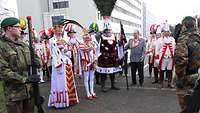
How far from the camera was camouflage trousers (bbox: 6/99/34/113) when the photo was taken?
472cm

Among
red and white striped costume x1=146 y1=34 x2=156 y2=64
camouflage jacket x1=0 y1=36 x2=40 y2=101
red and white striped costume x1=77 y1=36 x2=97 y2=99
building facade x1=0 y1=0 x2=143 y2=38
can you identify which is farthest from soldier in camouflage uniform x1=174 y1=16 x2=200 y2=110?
building facade x1=0 y1=0 x2=143 y2=38

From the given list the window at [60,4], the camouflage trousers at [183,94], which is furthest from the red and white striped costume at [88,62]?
the window at [60,4]

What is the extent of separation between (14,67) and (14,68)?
0.05ft

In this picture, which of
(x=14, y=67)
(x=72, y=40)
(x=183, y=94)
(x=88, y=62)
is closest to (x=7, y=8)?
(x=72, y=40)

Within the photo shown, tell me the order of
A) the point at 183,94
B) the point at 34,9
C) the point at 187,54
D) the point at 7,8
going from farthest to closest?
the point at 34,9 < the point at 7,8 < the point at 183,94 < the point at 187,54

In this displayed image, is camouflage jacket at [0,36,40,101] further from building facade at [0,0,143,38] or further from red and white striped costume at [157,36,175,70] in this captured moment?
building facade at [0,0,143,38]

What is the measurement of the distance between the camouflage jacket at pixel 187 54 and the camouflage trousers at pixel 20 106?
219 cm

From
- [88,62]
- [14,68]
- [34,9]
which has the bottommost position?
[88,62]

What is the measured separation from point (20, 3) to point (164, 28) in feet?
130

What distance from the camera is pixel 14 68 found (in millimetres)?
4660

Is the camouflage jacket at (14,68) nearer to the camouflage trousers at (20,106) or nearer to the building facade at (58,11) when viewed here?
the camouflage trousers at (20,106)

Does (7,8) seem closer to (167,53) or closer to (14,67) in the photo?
(167,53)

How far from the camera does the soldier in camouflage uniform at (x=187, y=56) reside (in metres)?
5.10

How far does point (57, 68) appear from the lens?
28.5 ft
